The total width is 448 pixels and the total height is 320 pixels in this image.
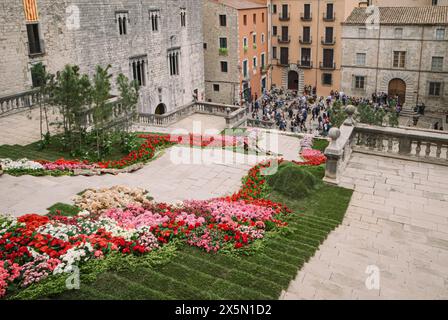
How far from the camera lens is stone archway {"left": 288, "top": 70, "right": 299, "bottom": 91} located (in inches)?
2181

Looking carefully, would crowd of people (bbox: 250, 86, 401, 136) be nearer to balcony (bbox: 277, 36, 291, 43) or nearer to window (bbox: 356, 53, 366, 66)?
window (bbox: 356, 53, 366, 66)

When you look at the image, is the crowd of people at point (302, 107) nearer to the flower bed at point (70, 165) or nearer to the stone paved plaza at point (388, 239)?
the flower bed at point (70, 165)

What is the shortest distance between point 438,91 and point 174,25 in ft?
90.2

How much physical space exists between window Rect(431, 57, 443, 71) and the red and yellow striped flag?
1460 inches

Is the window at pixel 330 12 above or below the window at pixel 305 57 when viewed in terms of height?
above

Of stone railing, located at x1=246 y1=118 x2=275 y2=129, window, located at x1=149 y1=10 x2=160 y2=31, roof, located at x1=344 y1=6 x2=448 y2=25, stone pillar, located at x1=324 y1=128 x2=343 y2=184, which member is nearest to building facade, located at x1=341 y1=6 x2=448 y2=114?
roof, located at x1=344 y1=6 x2=448 y2=25

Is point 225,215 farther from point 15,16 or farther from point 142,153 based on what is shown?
point 15,16

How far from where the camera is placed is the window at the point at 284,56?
180ft

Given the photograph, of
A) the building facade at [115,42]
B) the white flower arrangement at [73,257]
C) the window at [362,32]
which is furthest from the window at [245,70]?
the white flower arrangement at [73,257]

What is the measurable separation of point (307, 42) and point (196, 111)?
26396mm

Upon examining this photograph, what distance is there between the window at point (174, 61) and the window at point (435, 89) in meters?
26.1

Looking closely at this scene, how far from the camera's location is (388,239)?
1098cm

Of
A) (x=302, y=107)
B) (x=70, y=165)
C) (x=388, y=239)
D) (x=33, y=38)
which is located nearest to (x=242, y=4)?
(x=302, y=107)

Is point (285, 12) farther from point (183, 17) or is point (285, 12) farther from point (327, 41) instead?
point (183, 17)
